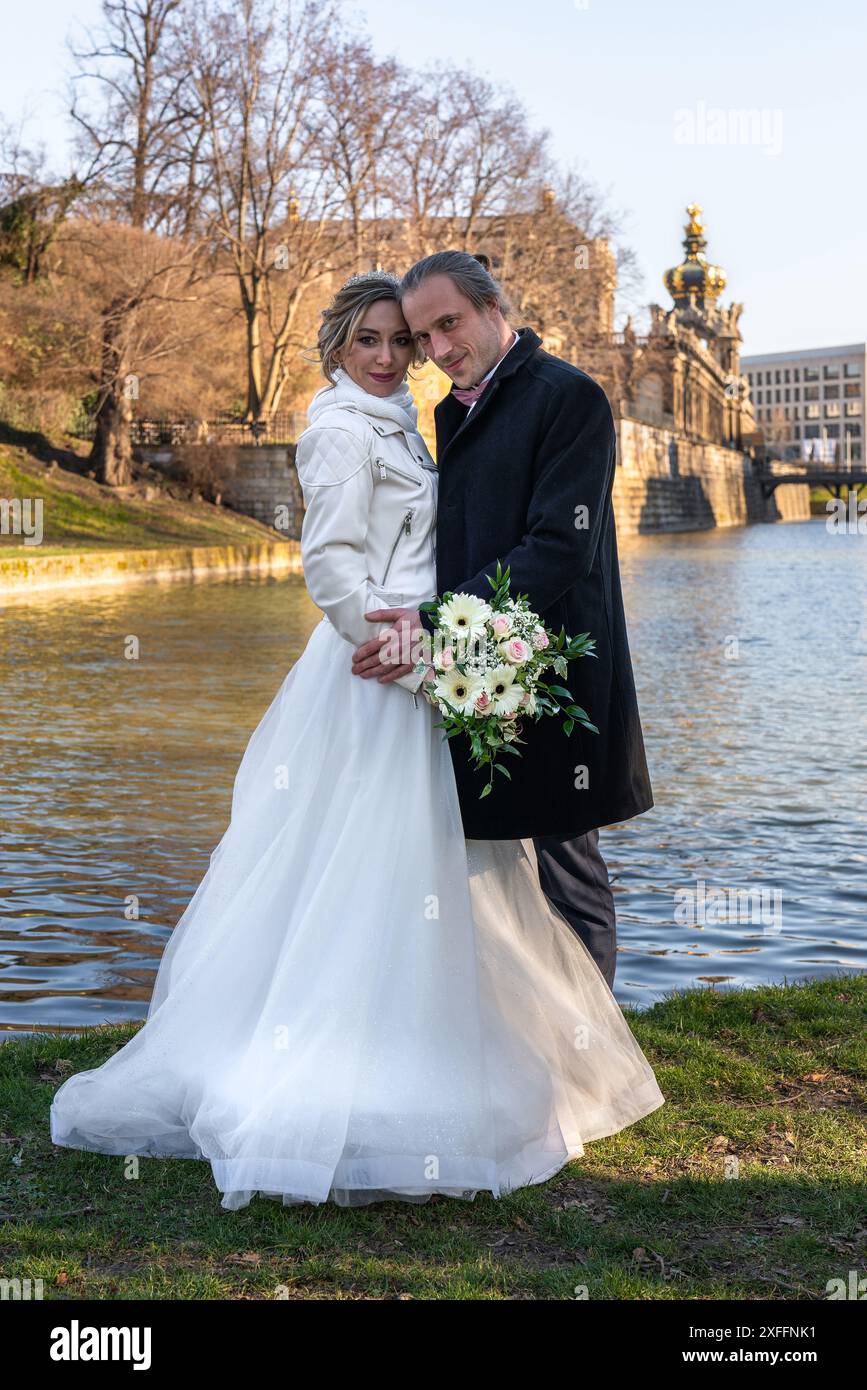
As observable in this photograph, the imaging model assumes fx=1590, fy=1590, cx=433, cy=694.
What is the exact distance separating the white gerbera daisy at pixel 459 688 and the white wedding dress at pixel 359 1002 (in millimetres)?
222

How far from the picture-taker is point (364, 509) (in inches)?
150

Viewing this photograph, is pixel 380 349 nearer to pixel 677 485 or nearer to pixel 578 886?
pixel 578 886

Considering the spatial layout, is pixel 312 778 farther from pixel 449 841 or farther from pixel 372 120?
pixel 372 120

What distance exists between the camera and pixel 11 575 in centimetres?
2378

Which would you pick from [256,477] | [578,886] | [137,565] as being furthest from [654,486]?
[578,886]

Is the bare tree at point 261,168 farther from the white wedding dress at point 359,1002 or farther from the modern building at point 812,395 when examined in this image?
the modern building at point 812,395

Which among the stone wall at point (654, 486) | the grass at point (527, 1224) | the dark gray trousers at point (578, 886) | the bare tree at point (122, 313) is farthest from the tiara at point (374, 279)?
the bare tree at point (122, 313)

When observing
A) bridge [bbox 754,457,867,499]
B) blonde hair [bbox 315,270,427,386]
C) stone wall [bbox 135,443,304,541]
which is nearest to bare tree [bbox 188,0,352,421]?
stone wall [bbox 135,443,304,541]

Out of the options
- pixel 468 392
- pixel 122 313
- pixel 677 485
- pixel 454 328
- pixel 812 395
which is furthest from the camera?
pixel 812 395

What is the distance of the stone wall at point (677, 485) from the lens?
2505 inches

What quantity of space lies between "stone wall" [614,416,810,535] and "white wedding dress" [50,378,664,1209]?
2117 inches

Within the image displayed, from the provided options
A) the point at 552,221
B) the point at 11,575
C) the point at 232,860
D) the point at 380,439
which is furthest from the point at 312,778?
the point at 552,221

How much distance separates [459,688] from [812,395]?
187646 millimetres

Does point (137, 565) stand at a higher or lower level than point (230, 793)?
higher
